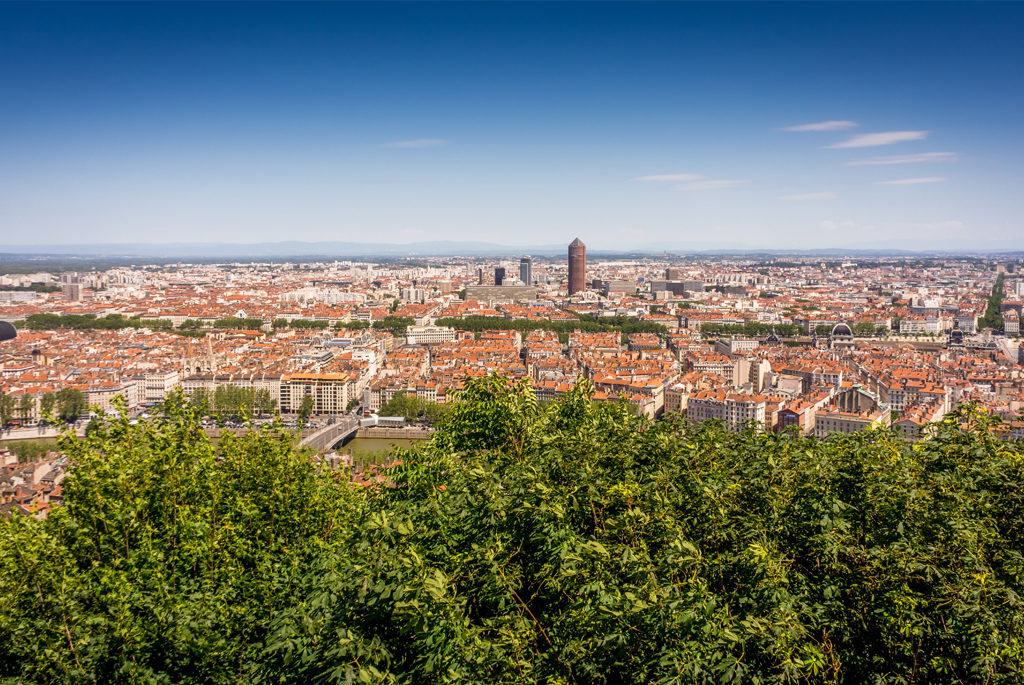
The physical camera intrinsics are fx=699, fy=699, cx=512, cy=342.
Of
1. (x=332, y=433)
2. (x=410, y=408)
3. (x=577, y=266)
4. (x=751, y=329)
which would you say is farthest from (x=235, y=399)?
(x=577, y=266)

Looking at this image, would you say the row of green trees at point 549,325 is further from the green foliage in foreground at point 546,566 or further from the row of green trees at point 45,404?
the green foliage in foreground at point 546,566

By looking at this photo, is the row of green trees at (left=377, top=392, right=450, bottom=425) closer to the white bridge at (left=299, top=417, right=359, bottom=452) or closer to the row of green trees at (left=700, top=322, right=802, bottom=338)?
the white bridge at (left=299, top=417, right=359, bottom=452)

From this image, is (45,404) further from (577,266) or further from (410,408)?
(577,266)

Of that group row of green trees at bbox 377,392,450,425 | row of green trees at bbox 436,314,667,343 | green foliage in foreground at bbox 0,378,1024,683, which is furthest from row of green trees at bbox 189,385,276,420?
green foliage in foreground at bbox 0,378,1024,683

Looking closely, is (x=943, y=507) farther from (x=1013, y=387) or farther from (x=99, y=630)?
(x=1013, y=387)

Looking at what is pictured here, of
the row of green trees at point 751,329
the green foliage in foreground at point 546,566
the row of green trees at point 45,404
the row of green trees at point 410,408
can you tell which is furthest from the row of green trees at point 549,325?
the green foliage in foreground at point 546,566

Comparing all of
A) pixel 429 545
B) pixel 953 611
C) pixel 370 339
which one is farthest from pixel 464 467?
pixel 370 339
